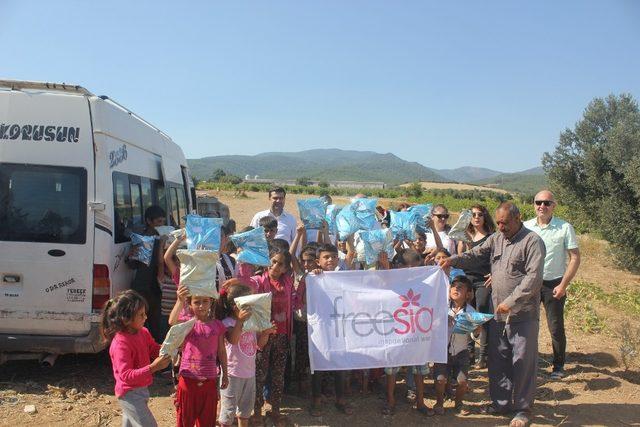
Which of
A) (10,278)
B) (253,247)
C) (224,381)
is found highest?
(253,247)

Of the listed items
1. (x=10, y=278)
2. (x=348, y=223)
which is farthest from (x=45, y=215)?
(x=348, y=223)

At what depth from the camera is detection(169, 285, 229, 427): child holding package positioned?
351 cm

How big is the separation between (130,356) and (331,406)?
8.19 feet

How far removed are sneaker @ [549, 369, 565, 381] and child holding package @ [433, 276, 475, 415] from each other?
1.63 meters

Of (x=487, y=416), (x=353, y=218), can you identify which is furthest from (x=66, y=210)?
(x=487, y=416)

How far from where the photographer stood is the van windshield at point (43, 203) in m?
4.86

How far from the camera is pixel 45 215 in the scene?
4898 mm

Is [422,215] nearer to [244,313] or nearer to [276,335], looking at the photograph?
[276,335]

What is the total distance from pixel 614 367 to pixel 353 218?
422 centimetres

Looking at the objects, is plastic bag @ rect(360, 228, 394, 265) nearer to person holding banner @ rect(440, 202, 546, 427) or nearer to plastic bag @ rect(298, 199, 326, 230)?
person holding banner @ rect(440, 202, 546, 427)

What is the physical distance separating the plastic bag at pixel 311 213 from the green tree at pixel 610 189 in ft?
36.8

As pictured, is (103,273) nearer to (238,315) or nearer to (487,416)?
(238,315)

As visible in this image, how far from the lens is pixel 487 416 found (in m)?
4.92

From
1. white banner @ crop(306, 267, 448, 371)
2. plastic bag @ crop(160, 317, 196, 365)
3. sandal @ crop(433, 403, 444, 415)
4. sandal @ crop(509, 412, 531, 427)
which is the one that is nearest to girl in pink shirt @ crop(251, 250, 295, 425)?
white banner @ crop(306, 267, 448, 371)
